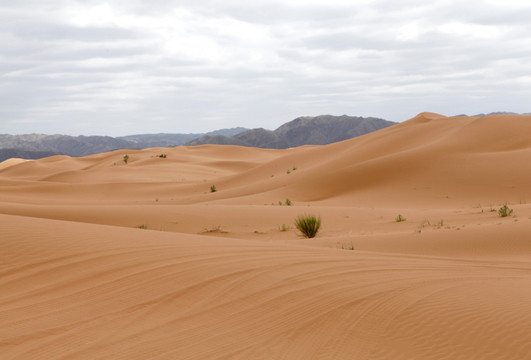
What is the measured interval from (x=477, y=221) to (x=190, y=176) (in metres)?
36.3

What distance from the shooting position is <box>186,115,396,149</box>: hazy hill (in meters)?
148

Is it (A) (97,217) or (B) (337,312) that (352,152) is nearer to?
(A) (97,217)

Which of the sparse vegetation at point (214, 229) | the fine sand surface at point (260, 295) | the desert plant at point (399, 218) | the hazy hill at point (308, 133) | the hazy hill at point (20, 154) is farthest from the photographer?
the hazy hill at point (308, 133)

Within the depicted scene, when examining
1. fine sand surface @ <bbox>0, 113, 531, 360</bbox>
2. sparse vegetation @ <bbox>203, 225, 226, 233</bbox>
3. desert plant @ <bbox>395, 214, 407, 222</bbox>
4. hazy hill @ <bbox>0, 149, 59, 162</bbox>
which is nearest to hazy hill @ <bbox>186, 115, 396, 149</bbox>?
hazy hill @ <bbox>0, 149, 59, 162</bbox>

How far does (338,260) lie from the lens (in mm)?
6812

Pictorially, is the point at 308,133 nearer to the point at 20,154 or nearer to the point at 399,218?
the point at 20,154

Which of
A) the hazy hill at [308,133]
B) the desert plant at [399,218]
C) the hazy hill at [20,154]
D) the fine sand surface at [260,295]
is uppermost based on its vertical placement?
the hazy hill at [308,133]

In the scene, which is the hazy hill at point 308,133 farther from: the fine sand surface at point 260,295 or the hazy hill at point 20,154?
the fine sand surface at point 260,295

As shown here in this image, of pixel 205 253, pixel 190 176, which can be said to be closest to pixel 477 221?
pixel 205 253

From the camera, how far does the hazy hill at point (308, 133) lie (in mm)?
147750

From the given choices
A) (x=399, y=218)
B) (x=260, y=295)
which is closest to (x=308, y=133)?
(x=399, y=218)

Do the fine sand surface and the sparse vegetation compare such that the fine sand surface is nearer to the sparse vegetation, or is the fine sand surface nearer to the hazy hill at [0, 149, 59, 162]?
the sparse vegetation

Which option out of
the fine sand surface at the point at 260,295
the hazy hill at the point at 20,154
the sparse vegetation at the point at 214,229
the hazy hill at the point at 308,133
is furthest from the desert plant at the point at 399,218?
the hazy hill at the point at 20,154

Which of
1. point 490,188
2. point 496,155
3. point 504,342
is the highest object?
point 496,155
